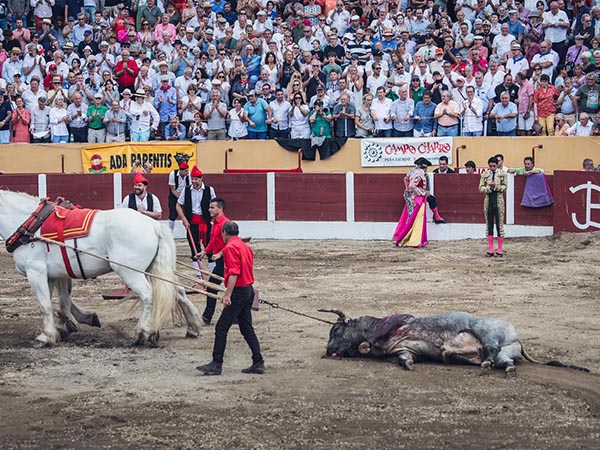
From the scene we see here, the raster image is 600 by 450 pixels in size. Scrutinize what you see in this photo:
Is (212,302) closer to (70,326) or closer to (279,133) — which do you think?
(70,326)

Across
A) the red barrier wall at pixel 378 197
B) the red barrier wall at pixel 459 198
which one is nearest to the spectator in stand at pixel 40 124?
the red barrier wall at pixel 378 197

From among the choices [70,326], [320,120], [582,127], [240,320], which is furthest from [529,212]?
[240,320]

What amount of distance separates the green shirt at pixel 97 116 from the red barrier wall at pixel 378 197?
17.9ft

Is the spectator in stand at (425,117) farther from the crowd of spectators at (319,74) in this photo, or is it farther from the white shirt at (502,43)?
the white shirt at (502,43)

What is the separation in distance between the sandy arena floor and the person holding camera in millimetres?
7659

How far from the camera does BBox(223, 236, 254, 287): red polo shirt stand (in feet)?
32.0

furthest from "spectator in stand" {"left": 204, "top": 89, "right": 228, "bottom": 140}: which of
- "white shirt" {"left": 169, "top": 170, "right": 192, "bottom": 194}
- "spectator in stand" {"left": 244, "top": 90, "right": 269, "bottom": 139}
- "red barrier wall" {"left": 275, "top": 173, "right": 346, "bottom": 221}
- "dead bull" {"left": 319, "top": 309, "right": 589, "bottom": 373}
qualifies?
"dead bull" {"left": 319, "top": 309, "right": 589, "bottom": 373}

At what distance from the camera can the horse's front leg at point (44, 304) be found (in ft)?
37.7

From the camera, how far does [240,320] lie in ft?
A: 33.0

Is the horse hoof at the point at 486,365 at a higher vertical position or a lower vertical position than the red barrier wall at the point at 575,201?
lower

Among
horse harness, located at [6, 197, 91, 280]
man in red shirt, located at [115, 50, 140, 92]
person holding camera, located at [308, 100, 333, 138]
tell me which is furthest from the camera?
man in red shirt, located at [115, 50, 140, 92]

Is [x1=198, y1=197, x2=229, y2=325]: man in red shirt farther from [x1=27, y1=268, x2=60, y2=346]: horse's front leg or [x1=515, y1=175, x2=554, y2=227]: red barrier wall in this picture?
[x1=515, y1=175, x2=554, y2=227]: red barrier wall

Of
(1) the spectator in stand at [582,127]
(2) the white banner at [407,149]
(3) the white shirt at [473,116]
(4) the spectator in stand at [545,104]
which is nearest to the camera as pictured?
(1) the spectator in stand at [582,127]

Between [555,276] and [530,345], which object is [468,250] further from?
[530,345]
